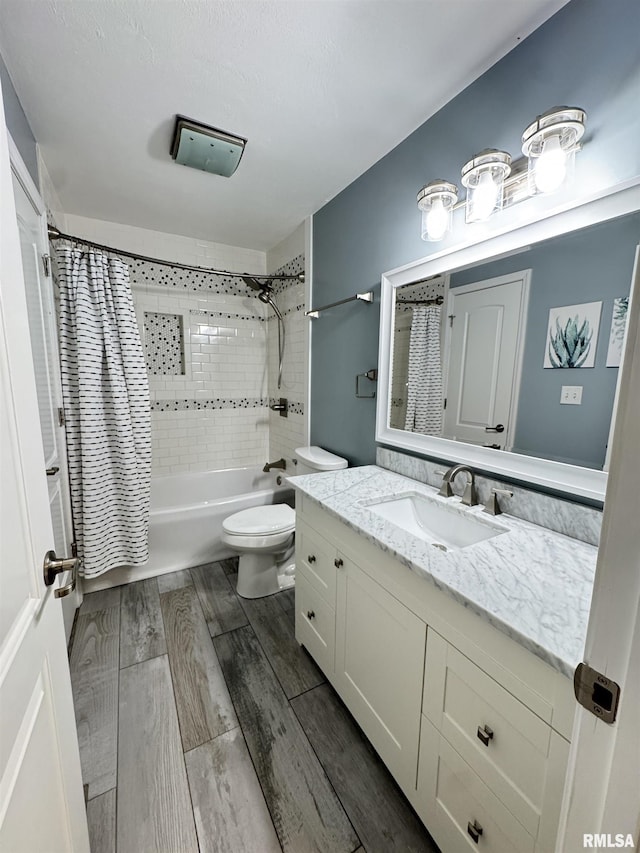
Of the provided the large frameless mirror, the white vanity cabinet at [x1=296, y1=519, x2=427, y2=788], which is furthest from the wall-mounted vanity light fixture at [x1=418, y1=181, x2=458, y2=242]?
the white vanity cabinet at [x1=296, y1=519, x2=427, y2=788]

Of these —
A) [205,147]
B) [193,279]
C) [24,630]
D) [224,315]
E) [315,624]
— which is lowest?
[315,624]

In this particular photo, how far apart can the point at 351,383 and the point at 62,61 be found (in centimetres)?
173

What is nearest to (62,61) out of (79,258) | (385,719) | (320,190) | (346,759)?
(79,258)

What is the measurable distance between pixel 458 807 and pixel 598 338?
1.31 m

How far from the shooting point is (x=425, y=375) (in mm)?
1590

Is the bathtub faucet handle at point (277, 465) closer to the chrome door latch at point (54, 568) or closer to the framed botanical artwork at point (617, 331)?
the chrome door latch at point (54, 568)

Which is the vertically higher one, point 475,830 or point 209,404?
point 209,404

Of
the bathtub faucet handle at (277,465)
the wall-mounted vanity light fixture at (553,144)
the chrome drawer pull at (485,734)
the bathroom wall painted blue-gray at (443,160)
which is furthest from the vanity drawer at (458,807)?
the bathtub faucet handle at (277,465)

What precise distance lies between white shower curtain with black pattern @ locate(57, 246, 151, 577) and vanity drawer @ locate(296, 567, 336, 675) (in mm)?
1164

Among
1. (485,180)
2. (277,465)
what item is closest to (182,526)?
(277,465)

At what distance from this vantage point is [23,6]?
103 cm

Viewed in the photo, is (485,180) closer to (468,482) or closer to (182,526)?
(468,482)

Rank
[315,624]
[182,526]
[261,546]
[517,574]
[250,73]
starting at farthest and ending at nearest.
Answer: [182,526] → [261,546] → [315,624] → [250,73] → [517,574]

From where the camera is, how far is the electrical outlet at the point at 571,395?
105cm
